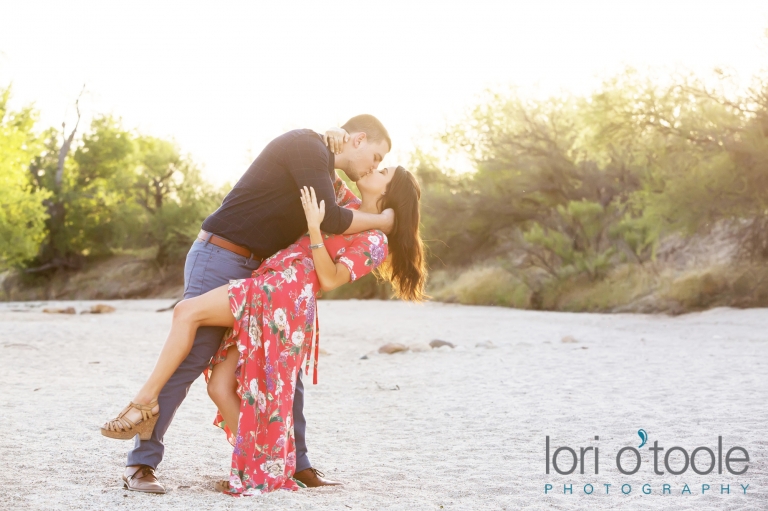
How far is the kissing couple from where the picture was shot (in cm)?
412

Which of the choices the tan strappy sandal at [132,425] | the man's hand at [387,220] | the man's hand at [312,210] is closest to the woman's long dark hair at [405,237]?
the man's hand at [387,220]

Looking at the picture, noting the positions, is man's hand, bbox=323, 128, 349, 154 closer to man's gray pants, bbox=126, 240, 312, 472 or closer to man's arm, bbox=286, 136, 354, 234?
man's arm, bbox=286, 136, 354, 234

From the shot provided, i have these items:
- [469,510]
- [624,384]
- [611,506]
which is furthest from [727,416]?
[469,510]

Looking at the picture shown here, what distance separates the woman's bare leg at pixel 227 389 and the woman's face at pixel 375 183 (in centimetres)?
107

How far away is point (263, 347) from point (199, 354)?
0.31m

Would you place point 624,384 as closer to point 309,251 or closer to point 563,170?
point 309,251

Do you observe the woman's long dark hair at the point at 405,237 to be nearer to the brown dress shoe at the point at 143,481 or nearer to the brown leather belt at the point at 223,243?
the brown leather belt at the point at 223,243

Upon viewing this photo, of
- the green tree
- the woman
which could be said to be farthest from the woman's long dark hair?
the green tree

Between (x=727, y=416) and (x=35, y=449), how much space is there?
15.0ft

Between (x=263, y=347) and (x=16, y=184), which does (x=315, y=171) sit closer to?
(x=263, y=347)

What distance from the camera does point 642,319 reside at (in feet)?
54.7

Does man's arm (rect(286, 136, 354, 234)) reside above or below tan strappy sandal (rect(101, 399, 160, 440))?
above

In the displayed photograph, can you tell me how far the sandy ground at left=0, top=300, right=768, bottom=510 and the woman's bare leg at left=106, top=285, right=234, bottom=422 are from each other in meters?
0.50

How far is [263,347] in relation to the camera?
13.9 ft
